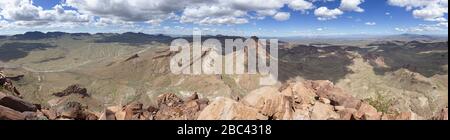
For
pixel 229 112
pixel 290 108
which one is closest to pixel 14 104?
pixel 229 112

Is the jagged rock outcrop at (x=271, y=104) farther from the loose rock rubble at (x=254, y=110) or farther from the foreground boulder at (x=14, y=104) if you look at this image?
the foreground boulder at (x=14, y=104)

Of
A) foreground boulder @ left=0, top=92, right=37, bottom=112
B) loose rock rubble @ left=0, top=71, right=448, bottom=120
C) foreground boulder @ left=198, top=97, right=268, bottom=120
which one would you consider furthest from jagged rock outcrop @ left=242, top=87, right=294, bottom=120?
foreground boulder @ left=0, top=92, right=37, bottom=112

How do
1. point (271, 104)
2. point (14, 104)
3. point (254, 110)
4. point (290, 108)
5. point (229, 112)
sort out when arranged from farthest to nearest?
point (290, 108)
point (14, 104)
point (271, 104)
point (254, 110)
point (229, 112)

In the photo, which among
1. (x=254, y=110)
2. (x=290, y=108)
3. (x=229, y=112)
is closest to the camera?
(x=229, y=112)

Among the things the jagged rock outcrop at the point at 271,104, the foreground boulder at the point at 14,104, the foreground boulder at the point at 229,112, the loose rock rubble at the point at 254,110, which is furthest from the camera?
the foreground boulder at the point at 14,104

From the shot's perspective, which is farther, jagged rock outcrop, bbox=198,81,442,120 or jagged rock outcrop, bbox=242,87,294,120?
jagged rock outcrop, bbox=242,87,294,120

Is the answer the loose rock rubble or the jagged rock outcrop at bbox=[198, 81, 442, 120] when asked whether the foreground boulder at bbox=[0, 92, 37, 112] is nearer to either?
the loose rock rubble

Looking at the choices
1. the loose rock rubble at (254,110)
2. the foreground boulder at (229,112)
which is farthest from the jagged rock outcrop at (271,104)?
the foreground boulder at (229,112)

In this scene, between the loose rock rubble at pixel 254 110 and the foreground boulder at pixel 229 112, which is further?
the loose rock rubble at pixel 254 110

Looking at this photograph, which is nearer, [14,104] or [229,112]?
[229,112]

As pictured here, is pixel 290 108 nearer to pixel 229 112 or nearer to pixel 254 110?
pixel 254 110

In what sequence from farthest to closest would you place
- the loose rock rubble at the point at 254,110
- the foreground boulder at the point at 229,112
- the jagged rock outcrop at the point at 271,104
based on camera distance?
the jagged rock outcrop at the point at 271,104
the loose rock rubble at the point at 254,110
the foreground boulder at the point at 229,112
